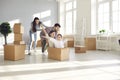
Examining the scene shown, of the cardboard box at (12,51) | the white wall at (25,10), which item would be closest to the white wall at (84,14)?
the white wall at (25,10)

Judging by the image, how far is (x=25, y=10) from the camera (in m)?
10.9

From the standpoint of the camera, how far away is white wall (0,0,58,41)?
33.8 feet

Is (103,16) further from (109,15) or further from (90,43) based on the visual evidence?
(90,43)

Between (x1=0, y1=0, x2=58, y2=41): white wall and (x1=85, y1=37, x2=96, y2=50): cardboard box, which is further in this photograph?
(x1=0, y1=0, x2=58, y2=41): white wall

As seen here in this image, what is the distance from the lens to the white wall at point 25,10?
33.8ft

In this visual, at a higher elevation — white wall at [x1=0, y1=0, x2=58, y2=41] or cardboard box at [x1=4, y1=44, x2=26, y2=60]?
white wall at [x1=0, y1=0, x2=58, y2=41]

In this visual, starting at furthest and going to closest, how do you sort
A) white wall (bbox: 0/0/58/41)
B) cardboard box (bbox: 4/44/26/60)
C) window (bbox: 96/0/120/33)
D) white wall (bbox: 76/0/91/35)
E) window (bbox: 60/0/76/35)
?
window (bbox: 60/0/76/35)
white wall (bbox: 0/0/58/41)
white wall (bbox: 76/0/91/35)
window (bbox: 96/0/120/33)
cardboard box (bbox: 4/44/26/60)

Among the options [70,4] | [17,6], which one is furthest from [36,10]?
[70,4]

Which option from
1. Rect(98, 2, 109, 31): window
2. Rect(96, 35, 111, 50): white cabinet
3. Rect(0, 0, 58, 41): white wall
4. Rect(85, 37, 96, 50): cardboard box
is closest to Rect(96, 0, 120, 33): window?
Rect(98, 2, 109, 31): window

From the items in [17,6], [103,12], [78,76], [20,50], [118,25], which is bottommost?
[78,76]

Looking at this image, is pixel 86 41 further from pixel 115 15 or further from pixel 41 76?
pixel 41 76

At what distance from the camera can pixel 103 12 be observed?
341 inches

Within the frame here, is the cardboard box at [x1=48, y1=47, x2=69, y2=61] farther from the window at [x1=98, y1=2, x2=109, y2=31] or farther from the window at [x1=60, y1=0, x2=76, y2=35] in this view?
the window at [x1=60, y1=0, x2=76, y2=35]

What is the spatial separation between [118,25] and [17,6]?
5.65 meters
